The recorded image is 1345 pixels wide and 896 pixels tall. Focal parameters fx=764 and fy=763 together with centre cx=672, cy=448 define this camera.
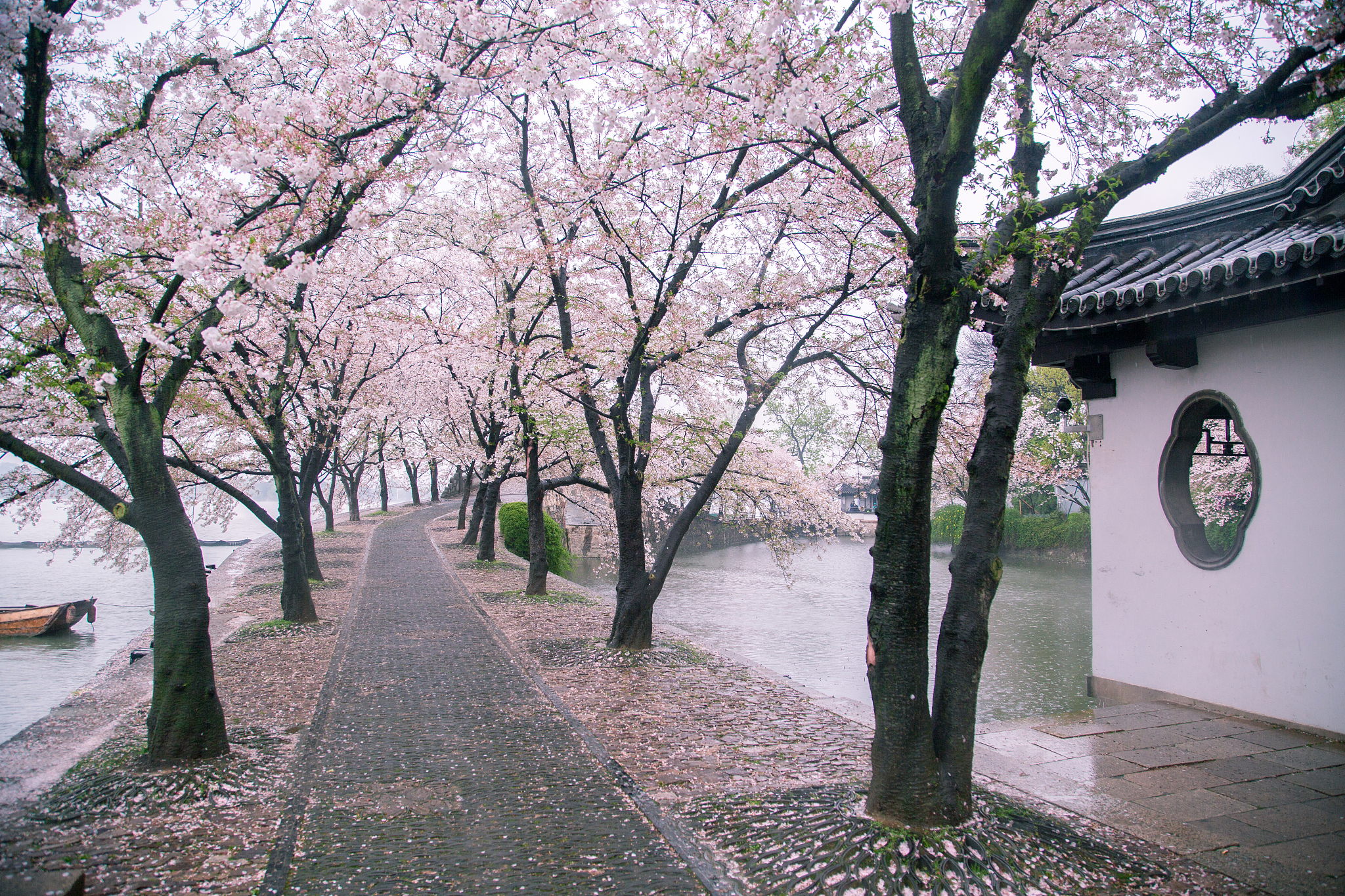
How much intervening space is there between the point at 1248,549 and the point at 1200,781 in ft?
6.81

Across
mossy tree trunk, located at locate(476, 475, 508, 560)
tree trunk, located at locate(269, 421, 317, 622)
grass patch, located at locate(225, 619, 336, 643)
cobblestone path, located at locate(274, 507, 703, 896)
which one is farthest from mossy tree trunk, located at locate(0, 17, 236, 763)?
mossy tree trunk, located at locate(476, 475, 508, 560)

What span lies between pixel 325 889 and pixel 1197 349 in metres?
7.06

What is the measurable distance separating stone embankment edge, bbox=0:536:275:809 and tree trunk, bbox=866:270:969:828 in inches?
200

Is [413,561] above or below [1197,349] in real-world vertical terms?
below

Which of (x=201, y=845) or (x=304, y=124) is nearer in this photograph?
(x=201, y=845)

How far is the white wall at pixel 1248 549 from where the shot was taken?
17.3 ft

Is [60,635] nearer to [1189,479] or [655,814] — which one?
[655,814]

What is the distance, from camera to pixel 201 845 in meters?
4.02

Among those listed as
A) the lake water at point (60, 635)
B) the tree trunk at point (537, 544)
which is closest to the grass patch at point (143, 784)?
the lake water at point (60, 635)

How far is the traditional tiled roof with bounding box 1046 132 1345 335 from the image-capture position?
4.86 m

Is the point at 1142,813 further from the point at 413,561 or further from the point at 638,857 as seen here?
the point at 413,561

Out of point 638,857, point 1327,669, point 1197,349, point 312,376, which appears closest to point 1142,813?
point 1327,669

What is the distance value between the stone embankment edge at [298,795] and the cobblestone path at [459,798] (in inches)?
1.6

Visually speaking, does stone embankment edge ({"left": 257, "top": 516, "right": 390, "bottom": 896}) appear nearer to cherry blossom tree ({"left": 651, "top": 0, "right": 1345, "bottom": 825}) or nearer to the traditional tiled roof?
cherry blossom tree ({"left": 651, "top": 0, "right": 1345, "bottom": 825})
